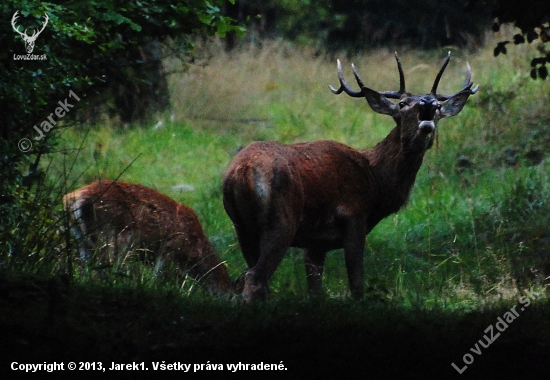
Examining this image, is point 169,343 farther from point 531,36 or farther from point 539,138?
point 539,138

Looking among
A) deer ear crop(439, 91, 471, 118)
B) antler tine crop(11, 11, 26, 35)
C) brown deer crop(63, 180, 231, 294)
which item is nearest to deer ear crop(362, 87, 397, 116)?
deer ear crop(439, 91, 471, 118)

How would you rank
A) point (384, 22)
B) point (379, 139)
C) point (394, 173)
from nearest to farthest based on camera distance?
point (394, 173)
point (379, 139)
point (384, 22)

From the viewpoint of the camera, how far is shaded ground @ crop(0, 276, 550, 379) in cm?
569

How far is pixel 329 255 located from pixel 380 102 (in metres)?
2.20

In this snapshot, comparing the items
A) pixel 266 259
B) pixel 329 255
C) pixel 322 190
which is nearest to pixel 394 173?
pixel 322 190

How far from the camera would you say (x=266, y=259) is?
827 centimetres

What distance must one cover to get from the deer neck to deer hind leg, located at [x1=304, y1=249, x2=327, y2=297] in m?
0.66

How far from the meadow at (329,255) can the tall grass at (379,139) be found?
0.11ft

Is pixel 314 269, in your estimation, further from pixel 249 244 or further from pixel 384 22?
pixel 384 22

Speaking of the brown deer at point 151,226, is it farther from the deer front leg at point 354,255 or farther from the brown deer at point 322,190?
the deer front leg at point 354,255

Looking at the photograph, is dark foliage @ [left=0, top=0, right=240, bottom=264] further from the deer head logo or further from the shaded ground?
the shaded ground

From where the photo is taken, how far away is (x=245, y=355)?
19.0ft

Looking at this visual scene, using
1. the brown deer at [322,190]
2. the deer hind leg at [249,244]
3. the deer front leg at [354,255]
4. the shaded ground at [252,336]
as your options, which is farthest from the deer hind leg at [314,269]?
the shaded ground at [252,336]

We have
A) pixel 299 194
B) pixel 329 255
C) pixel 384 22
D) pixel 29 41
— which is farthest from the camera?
pixel 384 22
